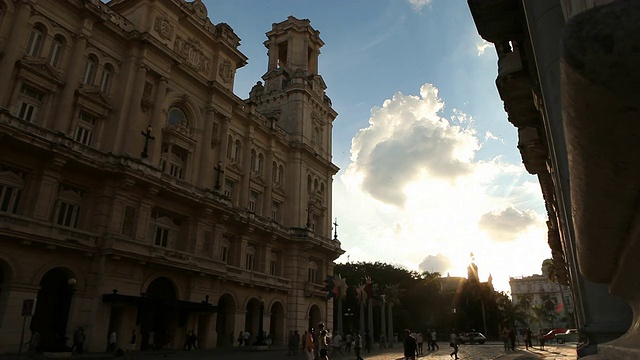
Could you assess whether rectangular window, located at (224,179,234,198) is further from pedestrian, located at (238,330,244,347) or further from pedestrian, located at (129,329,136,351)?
pedestrian, located at (129,329,136,351)

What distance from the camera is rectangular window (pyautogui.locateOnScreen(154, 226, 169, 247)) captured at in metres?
25.5

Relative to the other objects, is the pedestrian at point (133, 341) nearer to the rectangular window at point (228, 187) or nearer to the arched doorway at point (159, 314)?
the arched doorway at point (159, 314)

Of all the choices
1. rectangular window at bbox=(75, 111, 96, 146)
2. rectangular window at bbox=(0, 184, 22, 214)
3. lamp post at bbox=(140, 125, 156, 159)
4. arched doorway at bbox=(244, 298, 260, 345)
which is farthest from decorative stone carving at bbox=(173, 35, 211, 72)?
arched doorway at bbox=(244, 298, 260, 345)

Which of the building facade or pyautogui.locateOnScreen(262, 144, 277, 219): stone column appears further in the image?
pyautogui.locateOnScreen(262, 144, 277, 219): stone column

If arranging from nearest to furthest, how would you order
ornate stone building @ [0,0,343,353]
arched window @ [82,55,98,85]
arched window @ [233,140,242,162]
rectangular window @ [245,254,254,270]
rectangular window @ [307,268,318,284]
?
ornate stone building @ [0,0,343,353]
arched window @ [82,55,98,85]
rectangular window @ [245,254,254,270]
arched window @ [233,140,242,162]
rectangular window @ [307,268,318,284]

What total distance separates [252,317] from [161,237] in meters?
11.1

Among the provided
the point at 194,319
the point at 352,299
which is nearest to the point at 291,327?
the point at 194,319

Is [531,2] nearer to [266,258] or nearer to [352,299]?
[266,258]

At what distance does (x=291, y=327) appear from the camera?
34.9 metres

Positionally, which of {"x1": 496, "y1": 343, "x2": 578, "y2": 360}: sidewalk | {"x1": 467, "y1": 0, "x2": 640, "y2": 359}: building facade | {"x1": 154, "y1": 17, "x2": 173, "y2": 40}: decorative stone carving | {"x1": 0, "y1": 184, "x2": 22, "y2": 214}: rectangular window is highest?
{"x1": 154, "y1": 17, "x2": 173, "y2": 40}: decorative stone carving

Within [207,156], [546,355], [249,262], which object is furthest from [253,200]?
[546,355]

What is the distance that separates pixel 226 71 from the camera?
3312 centimetres

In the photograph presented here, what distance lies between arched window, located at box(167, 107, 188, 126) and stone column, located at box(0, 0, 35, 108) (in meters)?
9.39

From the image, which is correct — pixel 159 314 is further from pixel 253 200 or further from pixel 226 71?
pixel 226 71
